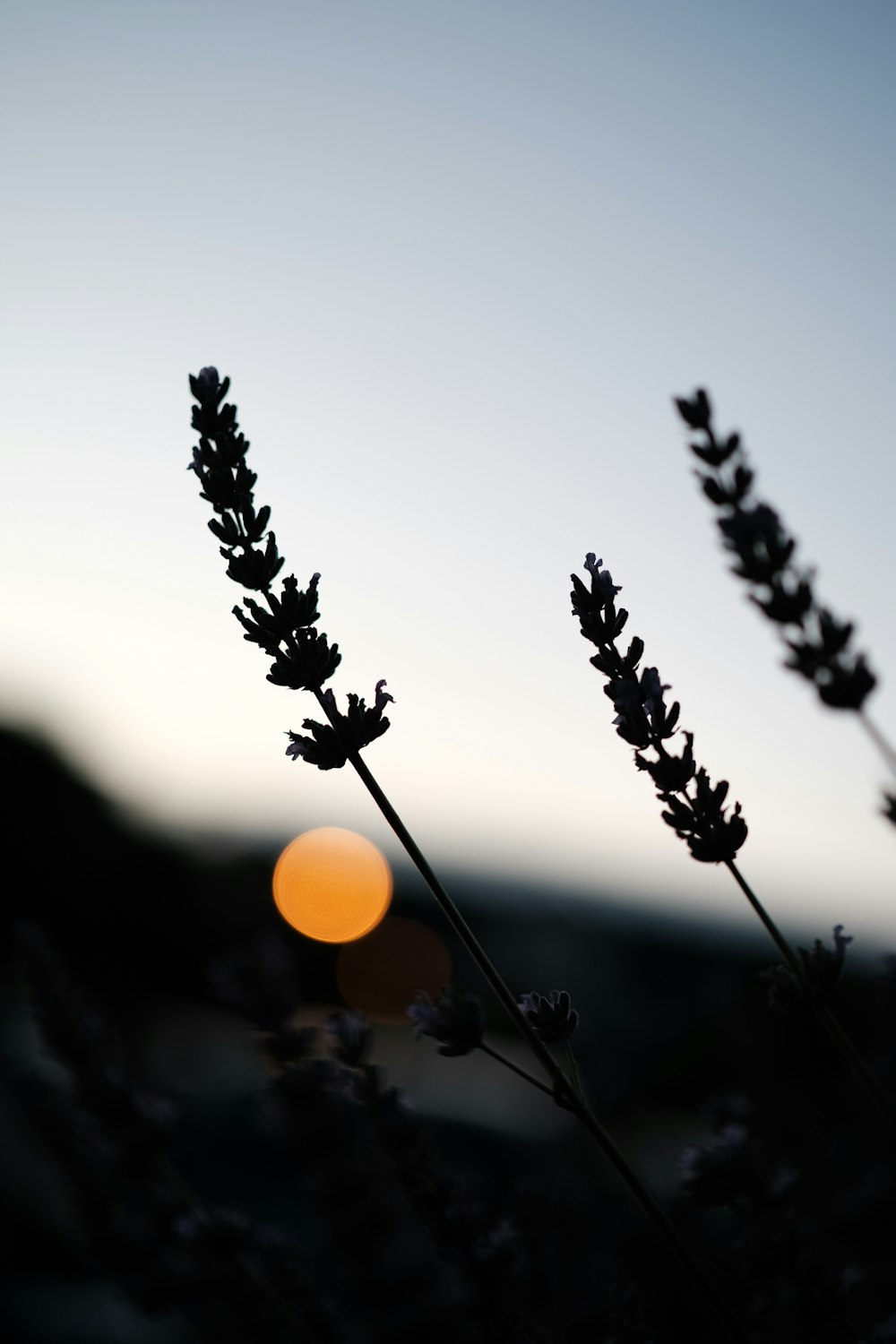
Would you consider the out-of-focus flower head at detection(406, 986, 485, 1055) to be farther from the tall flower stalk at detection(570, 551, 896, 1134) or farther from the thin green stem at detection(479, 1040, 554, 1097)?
the tall flower stalk at detection(570, 551, 896, 1134)

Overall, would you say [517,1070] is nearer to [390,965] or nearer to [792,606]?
[792,606]

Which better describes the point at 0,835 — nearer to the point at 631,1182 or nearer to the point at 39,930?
the point at 39,930

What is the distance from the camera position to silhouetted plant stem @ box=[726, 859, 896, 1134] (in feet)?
4.83

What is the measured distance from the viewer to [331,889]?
3916 cm

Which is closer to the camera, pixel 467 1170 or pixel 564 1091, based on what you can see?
pixel 564 1091

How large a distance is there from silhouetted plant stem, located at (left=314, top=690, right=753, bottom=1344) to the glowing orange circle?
84.5 ft

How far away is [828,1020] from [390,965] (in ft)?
99.9

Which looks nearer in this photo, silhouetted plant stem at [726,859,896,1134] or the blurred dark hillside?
silhouetted plant stem at [726,859,896,1134]

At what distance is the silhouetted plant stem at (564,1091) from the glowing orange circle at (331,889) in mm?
25748

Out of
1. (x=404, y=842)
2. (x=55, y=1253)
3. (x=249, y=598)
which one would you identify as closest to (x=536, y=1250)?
(x=404, y=842)

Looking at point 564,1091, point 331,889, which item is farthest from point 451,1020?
point 331,889

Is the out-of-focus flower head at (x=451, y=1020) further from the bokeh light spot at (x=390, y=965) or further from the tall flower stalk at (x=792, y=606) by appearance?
the bokeh light spot at (x=390, y=965)

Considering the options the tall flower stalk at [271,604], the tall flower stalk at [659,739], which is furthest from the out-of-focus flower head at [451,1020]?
the tall flower stalk at [659,739]

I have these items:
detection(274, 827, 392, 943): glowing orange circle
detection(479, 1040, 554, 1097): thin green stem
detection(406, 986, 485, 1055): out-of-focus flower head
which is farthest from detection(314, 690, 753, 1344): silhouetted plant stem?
detection(274, 827, 392, 943): glowing orange circle
